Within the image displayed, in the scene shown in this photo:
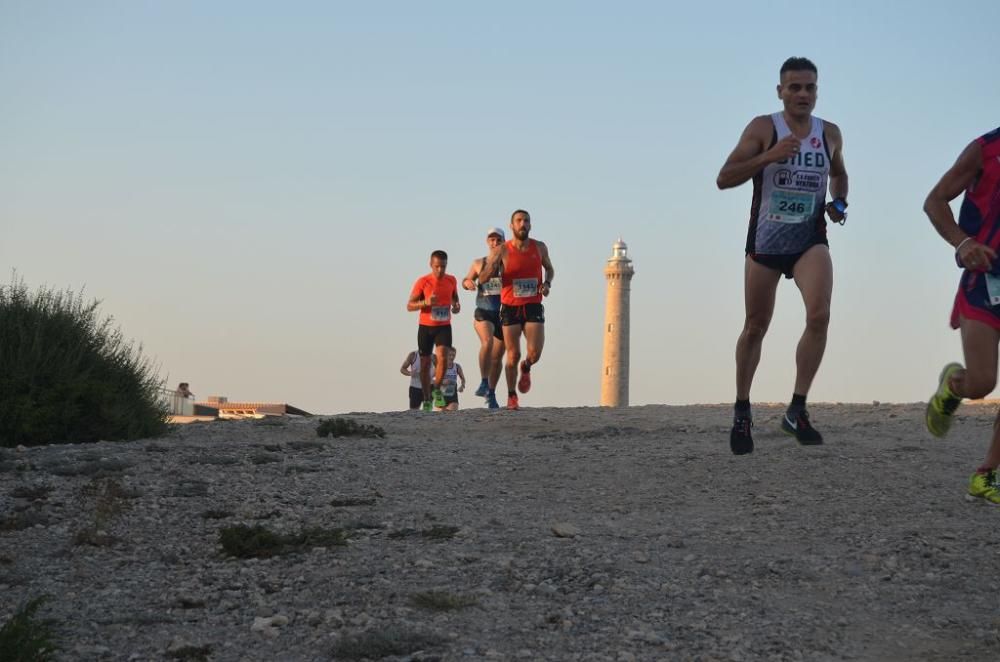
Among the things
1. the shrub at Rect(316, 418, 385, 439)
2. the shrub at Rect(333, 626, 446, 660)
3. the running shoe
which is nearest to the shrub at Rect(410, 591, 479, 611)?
the shrub at Rect(333, 626, 446, 660)

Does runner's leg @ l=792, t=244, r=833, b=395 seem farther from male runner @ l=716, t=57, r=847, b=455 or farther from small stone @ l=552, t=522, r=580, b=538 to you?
small stone @ l=552, t=522, r=580, b=538

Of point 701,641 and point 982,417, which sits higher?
point 982,417

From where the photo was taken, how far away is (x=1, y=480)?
8016 millimetres

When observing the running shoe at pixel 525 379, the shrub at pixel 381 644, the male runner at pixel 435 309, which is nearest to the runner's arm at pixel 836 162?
the shrub at pixel 381 644

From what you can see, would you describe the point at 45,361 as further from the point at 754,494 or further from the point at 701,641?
the point at 701,641

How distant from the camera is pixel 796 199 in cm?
787

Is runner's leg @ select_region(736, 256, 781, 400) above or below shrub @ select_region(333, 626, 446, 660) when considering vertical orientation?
above

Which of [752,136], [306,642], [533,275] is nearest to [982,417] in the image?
[533,275]

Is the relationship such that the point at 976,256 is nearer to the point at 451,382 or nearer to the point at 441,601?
the point at 441,601

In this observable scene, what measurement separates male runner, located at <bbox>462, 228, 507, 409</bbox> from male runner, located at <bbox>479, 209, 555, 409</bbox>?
743 millimetres

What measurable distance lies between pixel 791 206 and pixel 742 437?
1.52 meters

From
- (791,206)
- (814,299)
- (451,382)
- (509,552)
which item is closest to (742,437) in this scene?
(814,299)

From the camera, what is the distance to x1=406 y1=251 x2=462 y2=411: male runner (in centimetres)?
1572

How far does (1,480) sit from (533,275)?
7.11 meters
